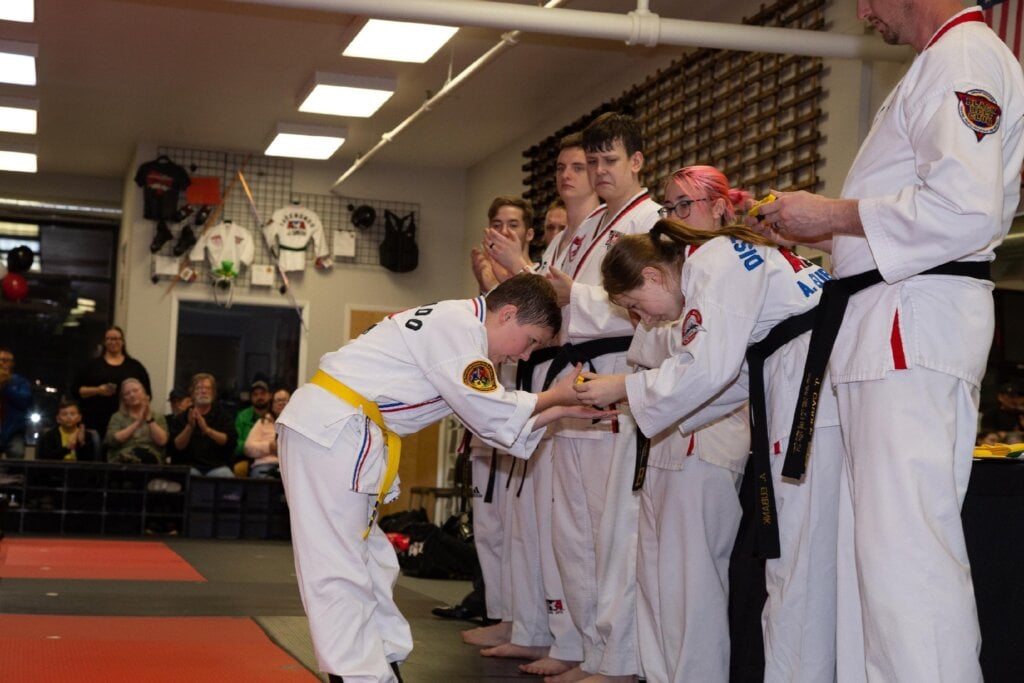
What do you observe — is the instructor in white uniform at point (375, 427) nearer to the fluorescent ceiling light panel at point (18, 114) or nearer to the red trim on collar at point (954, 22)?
the red trim on collar at point (954, 22)

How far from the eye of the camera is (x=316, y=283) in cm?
1258

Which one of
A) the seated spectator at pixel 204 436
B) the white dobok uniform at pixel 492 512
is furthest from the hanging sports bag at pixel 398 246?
the white dobok uniform at pixel 492 512

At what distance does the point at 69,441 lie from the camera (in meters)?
9.84

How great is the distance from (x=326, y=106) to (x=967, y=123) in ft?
27.3

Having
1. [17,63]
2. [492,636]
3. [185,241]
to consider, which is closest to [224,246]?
[185,241]

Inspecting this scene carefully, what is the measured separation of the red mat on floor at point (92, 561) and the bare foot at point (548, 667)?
308 cm

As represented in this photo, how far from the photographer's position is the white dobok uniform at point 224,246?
12.1 meters

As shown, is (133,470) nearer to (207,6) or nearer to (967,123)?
(207,6)

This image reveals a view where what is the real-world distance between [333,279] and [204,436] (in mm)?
2903

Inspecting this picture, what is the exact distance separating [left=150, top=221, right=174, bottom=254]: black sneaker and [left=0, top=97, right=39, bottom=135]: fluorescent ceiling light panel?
1485 millimetres

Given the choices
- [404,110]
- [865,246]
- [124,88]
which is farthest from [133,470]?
[865,246]

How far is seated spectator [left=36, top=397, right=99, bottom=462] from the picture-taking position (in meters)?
9.82

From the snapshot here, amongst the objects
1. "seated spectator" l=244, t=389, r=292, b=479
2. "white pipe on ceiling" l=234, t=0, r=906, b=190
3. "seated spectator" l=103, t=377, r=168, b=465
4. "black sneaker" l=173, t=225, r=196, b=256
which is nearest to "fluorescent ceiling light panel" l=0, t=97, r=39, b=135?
"black sneaker" l=173, t=225, r=196, b=256

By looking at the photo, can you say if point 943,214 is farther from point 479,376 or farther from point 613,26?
point 613,26
